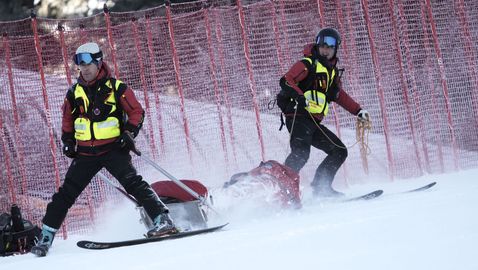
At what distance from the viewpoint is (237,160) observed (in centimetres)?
903

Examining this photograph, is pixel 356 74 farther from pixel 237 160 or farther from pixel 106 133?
pixel 106 133

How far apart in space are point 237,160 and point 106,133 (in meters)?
3.38

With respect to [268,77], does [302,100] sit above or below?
below

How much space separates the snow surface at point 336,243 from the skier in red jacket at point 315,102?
35.7 inches

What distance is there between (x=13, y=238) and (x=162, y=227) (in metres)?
1.74

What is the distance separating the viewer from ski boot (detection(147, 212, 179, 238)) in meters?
5.73

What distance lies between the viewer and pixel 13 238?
664 centimetres

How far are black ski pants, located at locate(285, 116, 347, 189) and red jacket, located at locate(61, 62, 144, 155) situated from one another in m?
1.99

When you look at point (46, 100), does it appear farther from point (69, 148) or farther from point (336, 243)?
point (336, 243)

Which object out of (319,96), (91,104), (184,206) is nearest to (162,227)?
(184,206)

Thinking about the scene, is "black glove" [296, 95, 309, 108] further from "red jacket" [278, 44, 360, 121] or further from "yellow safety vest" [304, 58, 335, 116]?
"yellow safety vest" [304, 58, 335, 116]

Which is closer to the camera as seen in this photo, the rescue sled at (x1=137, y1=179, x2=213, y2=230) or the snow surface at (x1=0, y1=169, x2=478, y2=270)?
the snow surface at (x1=0, y1=169, x2=478, y2=270)

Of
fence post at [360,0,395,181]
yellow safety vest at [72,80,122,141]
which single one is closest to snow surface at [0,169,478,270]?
yellow safety vest at [72,80,122,141]

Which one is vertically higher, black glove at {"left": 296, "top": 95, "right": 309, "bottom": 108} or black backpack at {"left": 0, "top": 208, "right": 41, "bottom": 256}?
black glove at {"left": 296, "top": 95, "right": 309, "bottom": 108}
